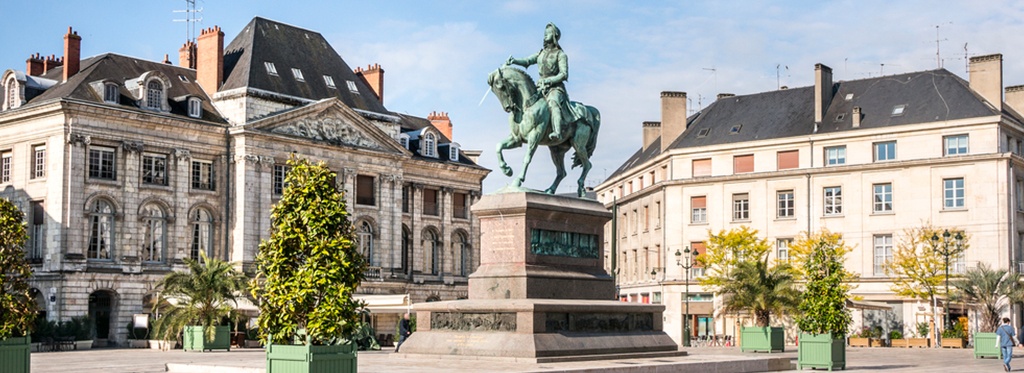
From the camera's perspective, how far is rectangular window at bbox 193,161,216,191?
174 ft

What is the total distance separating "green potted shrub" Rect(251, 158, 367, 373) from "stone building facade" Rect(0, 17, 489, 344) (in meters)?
31.4

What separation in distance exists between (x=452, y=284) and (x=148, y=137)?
20666 millimetres

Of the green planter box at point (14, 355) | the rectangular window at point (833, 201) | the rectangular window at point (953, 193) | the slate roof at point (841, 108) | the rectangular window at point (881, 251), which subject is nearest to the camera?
the green planter box at point (14, 355)

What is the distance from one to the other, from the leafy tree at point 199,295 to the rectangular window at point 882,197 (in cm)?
3111

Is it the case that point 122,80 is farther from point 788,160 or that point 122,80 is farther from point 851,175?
point 851,175

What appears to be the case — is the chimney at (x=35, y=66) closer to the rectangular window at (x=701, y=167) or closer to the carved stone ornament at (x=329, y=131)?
the carved stone ornament at (x=329, y=131)

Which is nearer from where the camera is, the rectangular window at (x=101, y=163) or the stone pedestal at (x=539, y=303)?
the stone pedestal at (x=539, y=303)

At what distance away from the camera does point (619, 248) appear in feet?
243

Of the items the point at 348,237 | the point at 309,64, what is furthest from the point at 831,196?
the point at 348,237

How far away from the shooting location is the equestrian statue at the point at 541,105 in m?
22.1

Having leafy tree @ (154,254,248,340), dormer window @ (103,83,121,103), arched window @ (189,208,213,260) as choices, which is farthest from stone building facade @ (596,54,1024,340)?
dormer window @ (103,83,121,103)

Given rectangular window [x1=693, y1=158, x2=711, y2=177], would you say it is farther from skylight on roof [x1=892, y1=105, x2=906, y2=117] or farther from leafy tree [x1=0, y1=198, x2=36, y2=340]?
leafy tree [x1=0, y1=198, x2=36, y2=340]

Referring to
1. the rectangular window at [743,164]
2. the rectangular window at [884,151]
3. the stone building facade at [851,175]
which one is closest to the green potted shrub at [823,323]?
the stone building facade at [851,175]

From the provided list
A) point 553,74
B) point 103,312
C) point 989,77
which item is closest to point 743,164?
point 989,77
